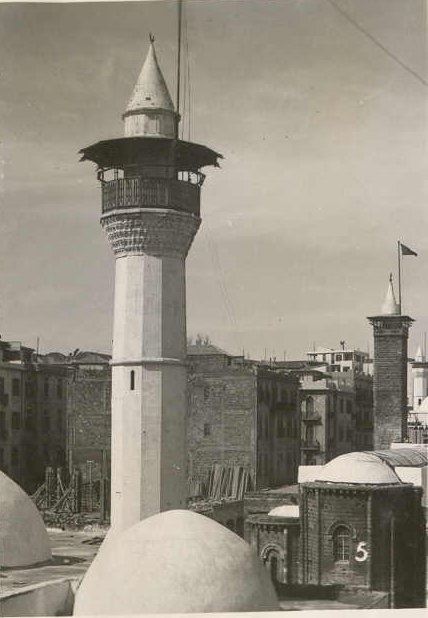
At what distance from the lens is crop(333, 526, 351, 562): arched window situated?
18906 millimetres

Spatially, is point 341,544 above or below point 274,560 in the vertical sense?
above

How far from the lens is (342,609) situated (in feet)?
45.9

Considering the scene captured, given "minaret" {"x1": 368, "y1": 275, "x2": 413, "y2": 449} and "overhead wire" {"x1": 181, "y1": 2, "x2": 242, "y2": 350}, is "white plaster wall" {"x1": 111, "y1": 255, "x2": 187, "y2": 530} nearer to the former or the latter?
"overhead wire" {"x1": 181, "y1": 2, "x2": 242, "y2": 350}

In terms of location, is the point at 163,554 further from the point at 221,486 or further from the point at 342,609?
the point at 221,486

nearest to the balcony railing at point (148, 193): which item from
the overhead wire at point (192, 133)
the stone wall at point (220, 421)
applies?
the overhead wire at point (192, 133)

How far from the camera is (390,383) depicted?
2938 centimetres

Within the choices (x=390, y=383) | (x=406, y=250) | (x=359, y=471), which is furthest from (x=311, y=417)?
(x=359, y=471)

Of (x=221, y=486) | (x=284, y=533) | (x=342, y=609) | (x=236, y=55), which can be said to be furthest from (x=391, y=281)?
(x=221, y=486)

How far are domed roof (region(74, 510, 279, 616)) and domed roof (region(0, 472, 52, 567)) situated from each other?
3637 mm

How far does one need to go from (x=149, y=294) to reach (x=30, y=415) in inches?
826

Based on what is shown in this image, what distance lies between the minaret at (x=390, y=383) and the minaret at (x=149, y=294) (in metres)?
10.6

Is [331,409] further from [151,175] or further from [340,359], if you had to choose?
[151,175]

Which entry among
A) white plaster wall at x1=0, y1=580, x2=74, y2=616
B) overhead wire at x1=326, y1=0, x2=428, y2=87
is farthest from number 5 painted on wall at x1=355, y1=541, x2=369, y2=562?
overhead wire at x1=326, y1=0, x2=428, y2=87

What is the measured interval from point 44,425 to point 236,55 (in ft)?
83.7
